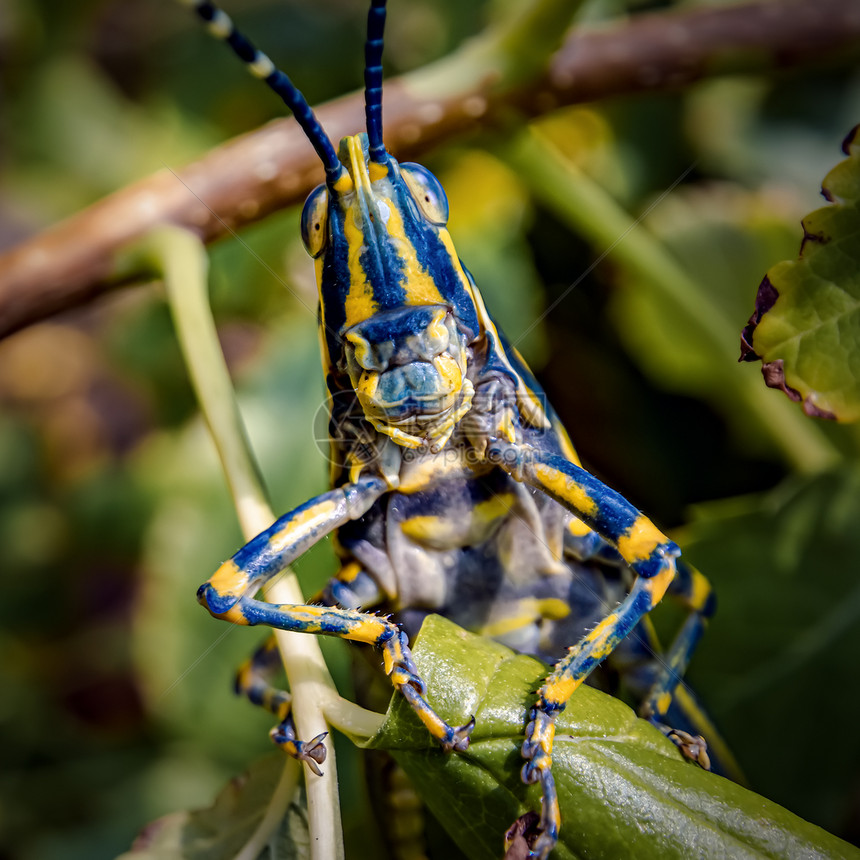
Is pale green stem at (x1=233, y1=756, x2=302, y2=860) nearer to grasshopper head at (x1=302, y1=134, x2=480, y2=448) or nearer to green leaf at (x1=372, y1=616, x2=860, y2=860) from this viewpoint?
green leaf at (x1=372, y1=616, x2=860, y2=860)

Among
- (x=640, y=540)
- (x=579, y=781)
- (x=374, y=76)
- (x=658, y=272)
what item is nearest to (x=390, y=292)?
(x=374, y=76)

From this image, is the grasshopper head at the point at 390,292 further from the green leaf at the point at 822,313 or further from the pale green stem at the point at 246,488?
the green leaf at the point at 822,313

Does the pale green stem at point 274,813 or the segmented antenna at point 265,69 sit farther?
the pale green stem at point 274,813

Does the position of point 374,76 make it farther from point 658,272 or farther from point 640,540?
point 658,272

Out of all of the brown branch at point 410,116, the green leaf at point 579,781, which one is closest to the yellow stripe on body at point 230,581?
the green leaf at point 579,781

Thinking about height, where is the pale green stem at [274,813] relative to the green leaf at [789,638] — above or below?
above
